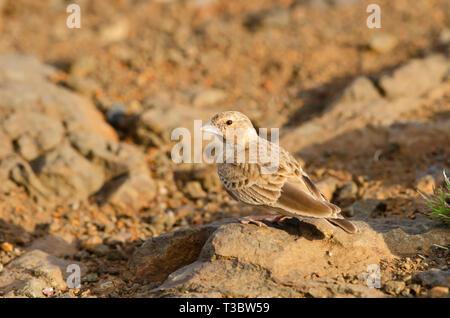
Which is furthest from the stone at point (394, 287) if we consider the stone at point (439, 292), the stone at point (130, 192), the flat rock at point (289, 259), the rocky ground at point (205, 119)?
the stone at point (130, 192)

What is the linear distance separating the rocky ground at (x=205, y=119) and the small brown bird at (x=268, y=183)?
1.10 feet

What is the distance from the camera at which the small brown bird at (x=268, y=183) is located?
17.4 feet

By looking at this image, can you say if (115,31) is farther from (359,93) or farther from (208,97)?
(359,93)

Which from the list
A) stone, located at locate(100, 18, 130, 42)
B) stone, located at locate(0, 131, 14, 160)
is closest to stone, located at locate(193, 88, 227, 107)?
stone, located at locate(100, 18, 130, 42)

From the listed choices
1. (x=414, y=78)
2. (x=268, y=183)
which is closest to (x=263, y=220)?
(x=268, y=183)

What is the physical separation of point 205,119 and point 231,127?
13.2 ft

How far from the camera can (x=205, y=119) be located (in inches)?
408

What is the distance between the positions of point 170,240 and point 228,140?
55.6 inches

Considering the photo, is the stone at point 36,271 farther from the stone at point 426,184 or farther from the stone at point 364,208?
the stone at point 426,184

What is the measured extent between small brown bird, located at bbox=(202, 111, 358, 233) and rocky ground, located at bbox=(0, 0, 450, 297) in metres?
0.34

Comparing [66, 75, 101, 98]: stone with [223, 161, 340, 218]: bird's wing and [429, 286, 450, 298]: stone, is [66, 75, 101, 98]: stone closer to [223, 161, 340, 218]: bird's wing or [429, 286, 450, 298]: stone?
[223, 161, 340, 218]: bird's wing

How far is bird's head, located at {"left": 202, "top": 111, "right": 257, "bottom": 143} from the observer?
638cm

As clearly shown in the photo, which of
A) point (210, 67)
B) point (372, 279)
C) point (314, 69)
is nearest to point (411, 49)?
point (314, 69)

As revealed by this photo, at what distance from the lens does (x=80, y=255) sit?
7.14m
